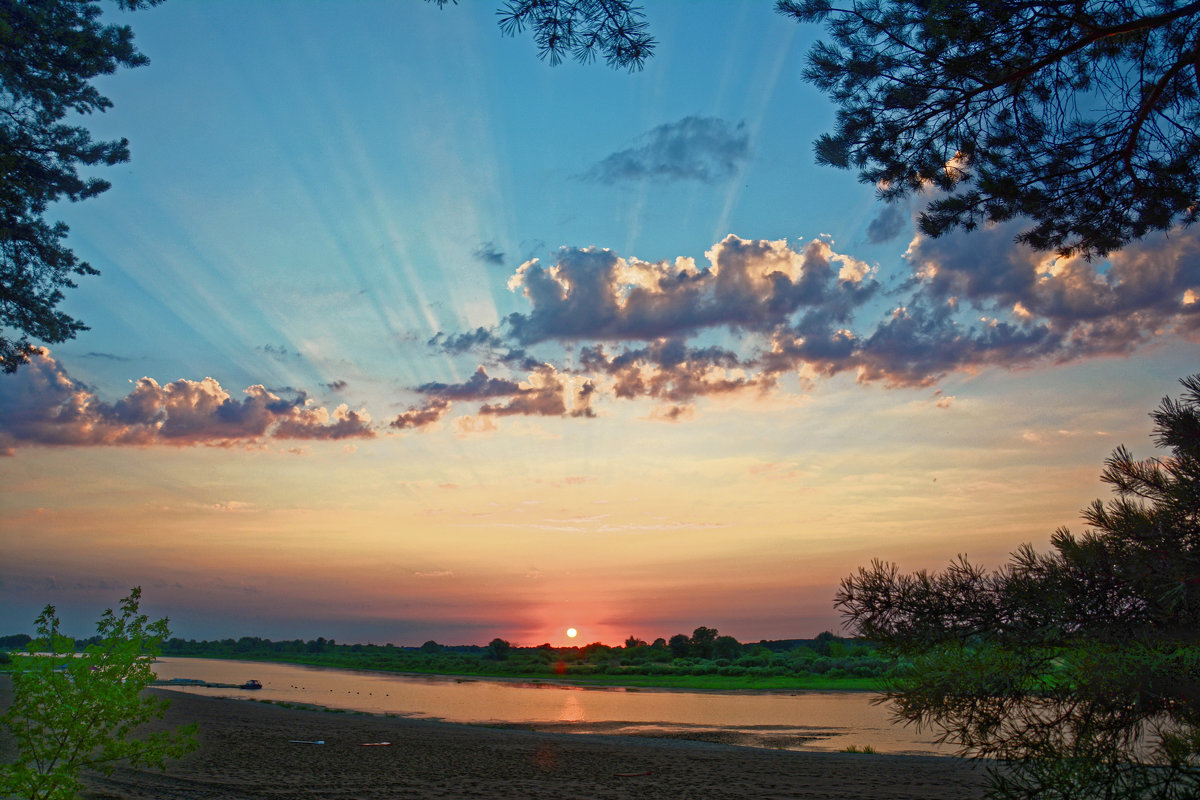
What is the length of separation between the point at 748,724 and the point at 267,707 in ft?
62.4

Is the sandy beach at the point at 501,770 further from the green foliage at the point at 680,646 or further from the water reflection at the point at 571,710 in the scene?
the green foliage at the point at 680,646

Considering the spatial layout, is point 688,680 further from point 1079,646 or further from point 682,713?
point 1079,646

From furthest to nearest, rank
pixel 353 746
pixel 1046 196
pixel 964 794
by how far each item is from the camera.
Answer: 1. pixel 353 746
2. pixel 964 794
3. pixel 1046 196

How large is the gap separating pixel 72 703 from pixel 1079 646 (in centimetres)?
845

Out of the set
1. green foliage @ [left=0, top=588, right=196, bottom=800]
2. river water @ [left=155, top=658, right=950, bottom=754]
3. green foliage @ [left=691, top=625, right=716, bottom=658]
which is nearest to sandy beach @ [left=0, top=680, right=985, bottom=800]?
green foliage @ [left=0, top=588, right=196, bottom=800]

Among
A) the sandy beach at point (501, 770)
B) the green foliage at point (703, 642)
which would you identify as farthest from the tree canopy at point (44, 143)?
the green foliage at point (703, 642)

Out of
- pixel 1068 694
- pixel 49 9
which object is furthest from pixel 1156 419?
pixel 49 9

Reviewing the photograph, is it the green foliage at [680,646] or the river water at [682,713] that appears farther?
the green foliage at [680,646]

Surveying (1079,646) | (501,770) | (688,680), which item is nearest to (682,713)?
(501,770)

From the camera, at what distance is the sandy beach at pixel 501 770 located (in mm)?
11438

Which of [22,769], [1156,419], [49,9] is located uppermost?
[49,9]

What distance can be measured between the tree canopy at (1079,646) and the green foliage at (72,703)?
21.1 feet

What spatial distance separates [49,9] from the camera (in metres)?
10.7

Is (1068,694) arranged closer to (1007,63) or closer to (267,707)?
(1007,63)
